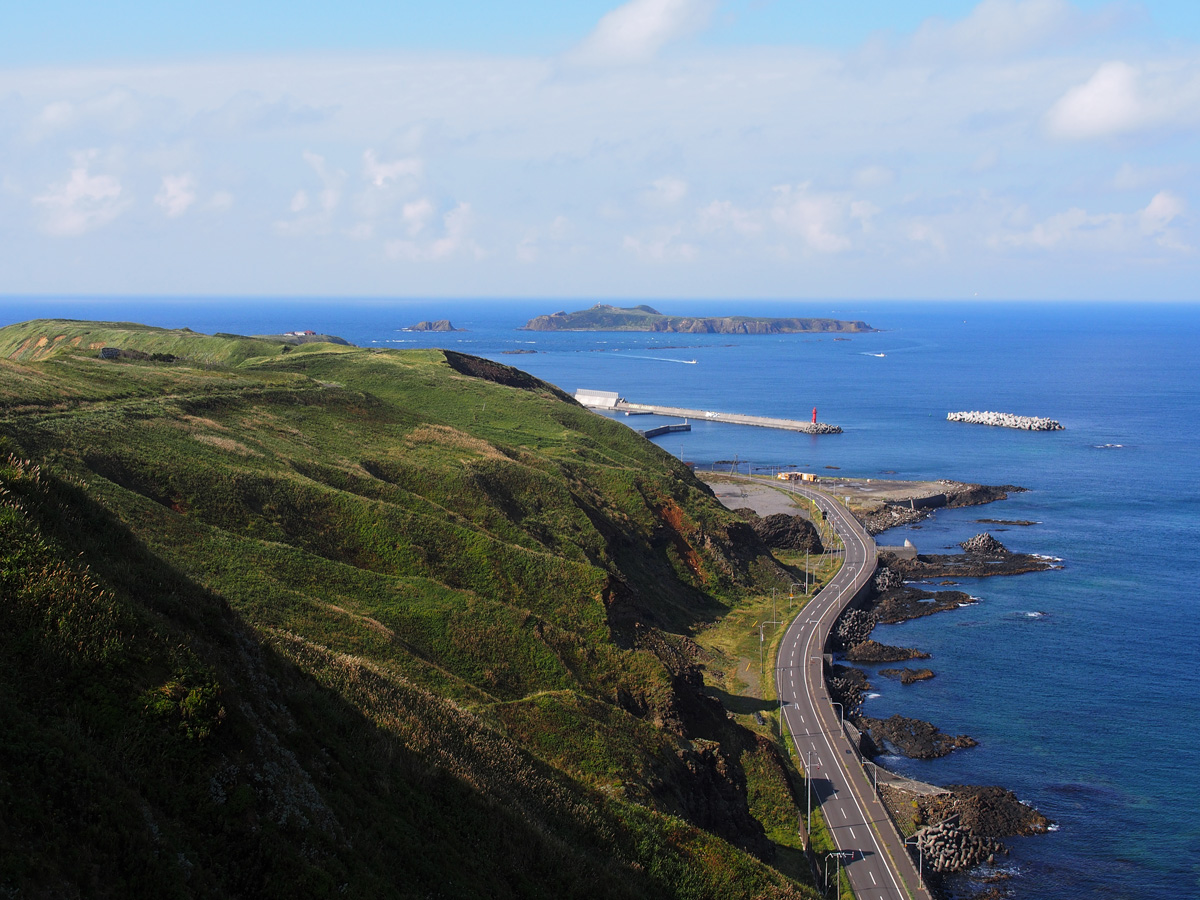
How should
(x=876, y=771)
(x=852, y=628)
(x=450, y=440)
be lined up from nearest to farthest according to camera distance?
(x=876, y=771) → (x=852, y=628) → (x=450, y=440)

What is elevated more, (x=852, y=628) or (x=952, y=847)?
(x=852, y=628)

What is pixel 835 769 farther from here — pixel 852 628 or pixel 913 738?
pixel 852 628

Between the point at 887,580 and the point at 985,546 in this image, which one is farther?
the point at 985,546

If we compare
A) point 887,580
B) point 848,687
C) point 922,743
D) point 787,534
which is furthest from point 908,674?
point 787,534

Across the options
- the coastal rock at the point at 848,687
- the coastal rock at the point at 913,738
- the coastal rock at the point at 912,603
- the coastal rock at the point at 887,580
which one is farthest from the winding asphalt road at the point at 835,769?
the coastal rock at the point at 887,580

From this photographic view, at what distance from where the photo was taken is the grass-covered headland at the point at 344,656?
56.7 feet

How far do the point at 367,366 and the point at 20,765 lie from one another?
10328 cm

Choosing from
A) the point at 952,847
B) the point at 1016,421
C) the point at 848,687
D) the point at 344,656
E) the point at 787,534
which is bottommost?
the point at 952,847

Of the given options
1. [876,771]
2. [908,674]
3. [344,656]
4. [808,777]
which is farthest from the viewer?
[908,674]

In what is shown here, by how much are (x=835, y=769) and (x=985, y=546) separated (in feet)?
197

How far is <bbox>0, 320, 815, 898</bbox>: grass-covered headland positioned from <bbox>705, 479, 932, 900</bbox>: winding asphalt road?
280cm

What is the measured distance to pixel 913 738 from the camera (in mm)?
59906

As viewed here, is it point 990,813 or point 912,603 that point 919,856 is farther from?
point 912,603

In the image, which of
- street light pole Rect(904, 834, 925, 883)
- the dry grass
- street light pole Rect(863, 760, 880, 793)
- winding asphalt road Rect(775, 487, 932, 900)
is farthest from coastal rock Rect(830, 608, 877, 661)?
the dry grass
